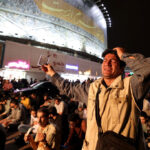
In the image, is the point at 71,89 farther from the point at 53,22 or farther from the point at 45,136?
the point at 53,22

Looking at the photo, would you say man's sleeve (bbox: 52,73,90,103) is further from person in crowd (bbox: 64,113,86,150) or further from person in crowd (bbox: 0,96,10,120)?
person in crowd (bbox: 0,96,10,120)

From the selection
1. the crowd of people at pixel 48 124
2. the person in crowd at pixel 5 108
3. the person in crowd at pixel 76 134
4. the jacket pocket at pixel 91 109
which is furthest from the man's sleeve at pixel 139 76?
the person in crowd at pixel 5 108

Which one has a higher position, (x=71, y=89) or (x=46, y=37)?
(x=46, y=37)

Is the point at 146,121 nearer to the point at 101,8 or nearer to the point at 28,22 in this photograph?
the point at 28,22

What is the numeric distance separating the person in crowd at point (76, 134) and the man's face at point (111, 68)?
2778 millimetres

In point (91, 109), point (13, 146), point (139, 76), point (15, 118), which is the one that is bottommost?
point (13, 146)

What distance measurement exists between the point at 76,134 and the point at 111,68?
3026 mm

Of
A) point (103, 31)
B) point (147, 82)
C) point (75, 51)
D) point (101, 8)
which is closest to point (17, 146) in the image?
point (147, 82)

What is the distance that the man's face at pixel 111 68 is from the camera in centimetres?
127

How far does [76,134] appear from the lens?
11.7ft

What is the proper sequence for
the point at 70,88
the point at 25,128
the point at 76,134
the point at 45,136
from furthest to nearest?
the point at 25,128 → the point at 76,134 → the point at 45,136 → the point at 70,88

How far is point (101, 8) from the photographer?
30.3 m

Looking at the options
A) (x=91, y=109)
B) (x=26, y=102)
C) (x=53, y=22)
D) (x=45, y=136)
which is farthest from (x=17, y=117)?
(x=53, y=22)

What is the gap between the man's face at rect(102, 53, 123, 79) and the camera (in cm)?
127
